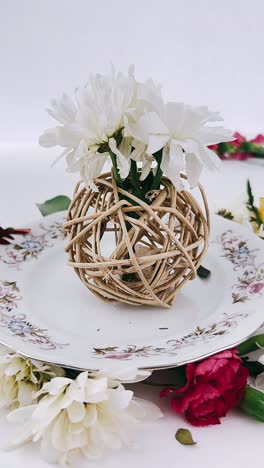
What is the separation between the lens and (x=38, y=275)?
1.22 m

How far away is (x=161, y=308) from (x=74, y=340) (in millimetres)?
168

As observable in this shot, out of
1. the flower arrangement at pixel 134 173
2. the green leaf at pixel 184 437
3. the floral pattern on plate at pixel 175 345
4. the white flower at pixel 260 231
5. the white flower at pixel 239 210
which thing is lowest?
the green leaf at pixel 184 437

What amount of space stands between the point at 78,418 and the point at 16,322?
0.85ft

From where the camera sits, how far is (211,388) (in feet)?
2.97

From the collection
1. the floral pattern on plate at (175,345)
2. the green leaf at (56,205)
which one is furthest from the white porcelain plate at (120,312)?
the green leaf at (56,205)

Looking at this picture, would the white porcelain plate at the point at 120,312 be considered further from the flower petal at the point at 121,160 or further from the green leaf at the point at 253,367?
the flower petal at the point at 121,160

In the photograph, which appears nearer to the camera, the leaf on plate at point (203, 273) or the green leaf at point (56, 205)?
the leaf on plate at point (203, 273)

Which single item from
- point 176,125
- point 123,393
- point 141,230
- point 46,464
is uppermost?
point 176,125

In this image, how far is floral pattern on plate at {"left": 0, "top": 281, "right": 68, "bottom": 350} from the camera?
975mm

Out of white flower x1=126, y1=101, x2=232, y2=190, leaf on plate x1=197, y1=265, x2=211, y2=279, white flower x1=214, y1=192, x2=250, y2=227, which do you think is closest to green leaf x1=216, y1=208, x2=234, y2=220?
white flower x1=214, y1=192, x2=250, y2=227

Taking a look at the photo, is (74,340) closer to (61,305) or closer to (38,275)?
(61,305)

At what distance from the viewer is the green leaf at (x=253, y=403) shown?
0.92 m

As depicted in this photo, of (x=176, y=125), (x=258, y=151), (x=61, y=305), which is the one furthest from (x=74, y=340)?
(x=258, y=151)

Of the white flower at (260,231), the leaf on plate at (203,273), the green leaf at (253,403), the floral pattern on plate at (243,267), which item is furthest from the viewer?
the white flower at (260,231)
